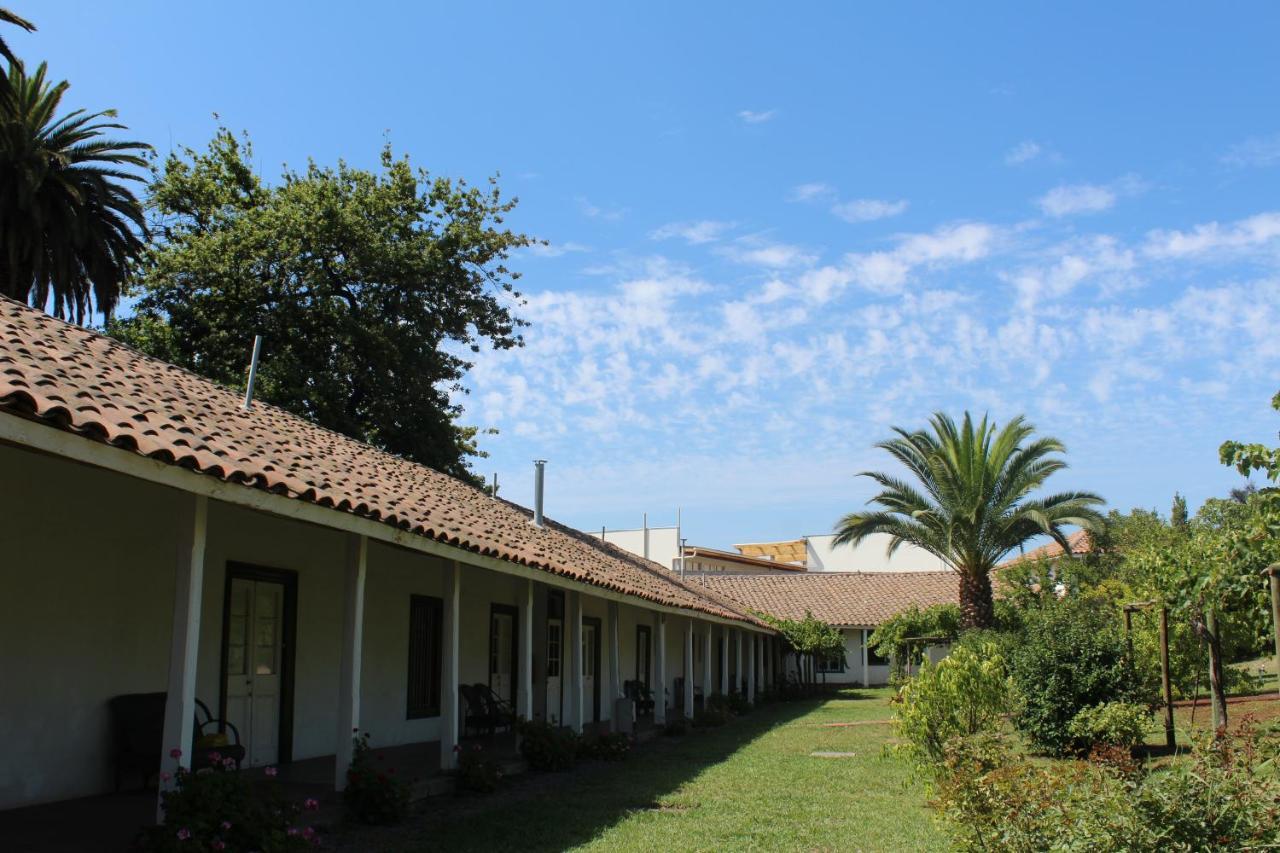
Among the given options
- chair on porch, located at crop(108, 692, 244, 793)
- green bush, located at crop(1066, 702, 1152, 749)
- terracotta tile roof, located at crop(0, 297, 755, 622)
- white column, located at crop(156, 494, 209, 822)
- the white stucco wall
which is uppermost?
the white stucco wall

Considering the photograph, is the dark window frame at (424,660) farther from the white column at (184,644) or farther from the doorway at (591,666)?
the white column at (184,644)

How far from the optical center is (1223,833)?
503 cm

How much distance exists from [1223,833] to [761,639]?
3199cm

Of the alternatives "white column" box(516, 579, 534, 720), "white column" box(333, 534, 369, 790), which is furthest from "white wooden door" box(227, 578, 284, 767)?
"white column" box(516, 579, 534, 720)

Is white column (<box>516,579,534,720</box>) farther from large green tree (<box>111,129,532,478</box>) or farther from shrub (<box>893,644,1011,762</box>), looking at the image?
large green tree (<box>111,129,532,478</box>)

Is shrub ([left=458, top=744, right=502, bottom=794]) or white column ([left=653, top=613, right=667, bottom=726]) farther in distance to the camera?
white column ([left=653, top=613, right=667, bottom=726])

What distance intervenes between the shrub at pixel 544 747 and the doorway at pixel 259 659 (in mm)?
2747

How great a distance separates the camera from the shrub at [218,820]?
620cm

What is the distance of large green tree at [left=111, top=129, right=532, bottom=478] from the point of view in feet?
86.9

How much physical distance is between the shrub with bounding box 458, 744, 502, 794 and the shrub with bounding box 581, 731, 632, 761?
3530 millimetres

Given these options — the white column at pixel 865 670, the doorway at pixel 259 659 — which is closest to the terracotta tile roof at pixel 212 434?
the doorway at pixel 259 659

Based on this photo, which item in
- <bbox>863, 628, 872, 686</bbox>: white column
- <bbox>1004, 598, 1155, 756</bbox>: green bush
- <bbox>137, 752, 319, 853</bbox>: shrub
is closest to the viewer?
<bbox>137, 752, 319, 853</bbox>: shrub

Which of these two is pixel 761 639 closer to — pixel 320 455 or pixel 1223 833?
pixel 320 455

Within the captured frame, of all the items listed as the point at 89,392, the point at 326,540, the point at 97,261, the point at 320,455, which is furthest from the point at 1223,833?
the point at 97,261
